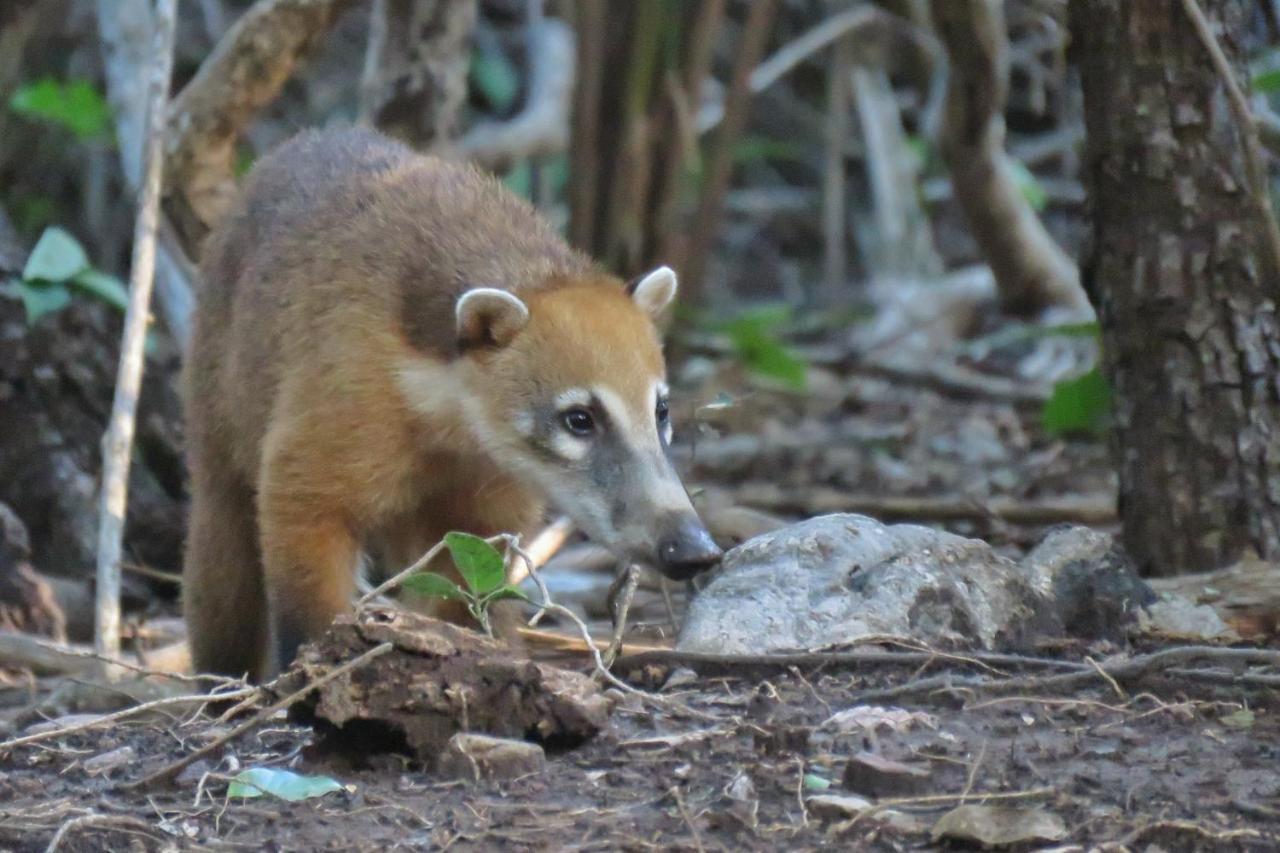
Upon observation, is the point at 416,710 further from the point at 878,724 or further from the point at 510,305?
the point at 510,305

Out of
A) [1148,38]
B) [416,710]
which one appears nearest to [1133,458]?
[1148,38]

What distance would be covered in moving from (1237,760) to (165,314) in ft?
15.1

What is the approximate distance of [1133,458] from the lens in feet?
16.3

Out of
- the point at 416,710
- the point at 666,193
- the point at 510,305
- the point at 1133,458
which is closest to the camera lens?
the point at 416,710

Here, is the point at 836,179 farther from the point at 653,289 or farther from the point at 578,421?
the point at 578,421

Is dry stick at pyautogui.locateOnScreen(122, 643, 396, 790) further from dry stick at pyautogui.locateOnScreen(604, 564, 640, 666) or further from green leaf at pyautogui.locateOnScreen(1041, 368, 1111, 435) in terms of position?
green leaf at pyautogui.locateOnScreen(1041, 368, 1111, 435)

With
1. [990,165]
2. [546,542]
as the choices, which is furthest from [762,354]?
[546,542]

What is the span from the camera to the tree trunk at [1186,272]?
4711 millimetres

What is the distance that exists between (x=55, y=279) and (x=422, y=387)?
7.05ft

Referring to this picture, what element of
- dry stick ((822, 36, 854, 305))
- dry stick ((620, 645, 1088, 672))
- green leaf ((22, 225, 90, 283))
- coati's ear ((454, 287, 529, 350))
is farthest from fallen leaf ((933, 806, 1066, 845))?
dry stick ((822, 36, 854, 305))

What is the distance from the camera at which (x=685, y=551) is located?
4.15m

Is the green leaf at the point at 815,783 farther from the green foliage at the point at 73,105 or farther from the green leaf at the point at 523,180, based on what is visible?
the green leaf at the point at 523,180

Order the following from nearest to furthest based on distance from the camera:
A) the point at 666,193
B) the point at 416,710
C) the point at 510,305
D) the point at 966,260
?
the point at 416,710 → the point at 510,305 → the point at 666,193 → the point at 966,260

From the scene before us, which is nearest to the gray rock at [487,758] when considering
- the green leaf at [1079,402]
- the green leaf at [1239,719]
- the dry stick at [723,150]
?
the green leaf at [1239,719]
